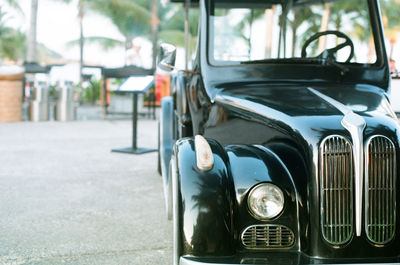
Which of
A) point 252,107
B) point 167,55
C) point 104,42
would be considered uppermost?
point 104,42

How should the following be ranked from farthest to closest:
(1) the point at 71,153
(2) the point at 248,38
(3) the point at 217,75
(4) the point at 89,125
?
(4) the point at 89,125, (1) the point at 71,153, (2) the point at 248,38, (3) the point at 217,75

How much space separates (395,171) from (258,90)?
3.55 feet

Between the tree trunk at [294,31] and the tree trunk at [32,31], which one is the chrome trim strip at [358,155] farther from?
the tree trunk at [32,31]

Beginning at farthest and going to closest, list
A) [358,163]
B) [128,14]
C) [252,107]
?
[128,14] → [252,107] → [358,163]

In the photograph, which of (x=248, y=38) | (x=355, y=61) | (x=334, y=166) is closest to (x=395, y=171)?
(x=334, y=166)

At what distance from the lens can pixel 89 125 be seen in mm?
11875

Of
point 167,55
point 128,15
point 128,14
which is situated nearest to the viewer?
point 167,55

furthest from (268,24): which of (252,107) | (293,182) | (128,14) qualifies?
(128,14)

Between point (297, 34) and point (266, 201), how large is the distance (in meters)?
1.78

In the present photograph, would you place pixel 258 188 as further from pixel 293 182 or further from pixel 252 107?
pixel 252 107

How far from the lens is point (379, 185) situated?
2248 millimetres

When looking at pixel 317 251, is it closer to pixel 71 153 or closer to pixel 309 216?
pixel 309 216

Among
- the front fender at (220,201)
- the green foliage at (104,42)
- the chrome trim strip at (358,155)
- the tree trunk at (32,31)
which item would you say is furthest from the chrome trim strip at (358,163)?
the green foliage at (104,42)

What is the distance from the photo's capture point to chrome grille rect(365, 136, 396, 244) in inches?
88.1
